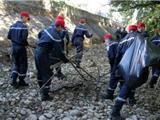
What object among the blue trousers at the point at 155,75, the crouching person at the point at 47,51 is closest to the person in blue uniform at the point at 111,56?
the crouching person at the point at 47,51

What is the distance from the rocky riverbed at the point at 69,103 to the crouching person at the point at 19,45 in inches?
15.9

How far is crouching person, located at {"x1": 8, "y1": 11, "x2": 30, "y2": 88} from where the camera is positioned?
10086 mm

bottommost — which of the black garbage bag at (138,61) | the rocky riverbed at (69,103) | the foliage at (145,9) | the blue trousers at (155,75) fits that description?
the rocky riverbed at (69,103)

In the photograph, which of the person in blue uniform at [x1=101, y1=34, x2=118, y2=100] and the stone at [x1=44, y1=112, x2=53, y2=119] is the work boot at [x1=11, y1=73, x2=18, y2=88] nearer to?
the person in blue uniform at [x1=101, y1=34, x2=118, y2=100]

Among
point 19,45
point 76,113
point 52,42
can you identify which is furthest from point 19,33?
point 76,113

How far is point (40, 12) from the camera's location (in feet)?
77.3

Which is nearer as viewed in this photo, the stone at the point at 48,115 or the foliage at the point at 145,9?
the stone at the point at 48,115

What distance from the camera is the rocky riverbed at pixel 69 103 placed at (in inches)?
314

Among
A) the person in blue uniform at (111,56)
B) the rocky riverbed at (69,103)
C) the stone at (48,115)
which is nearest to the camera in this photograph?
the stone at (48,115)

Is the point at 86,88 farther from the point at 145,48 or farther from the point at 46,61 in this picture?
the point at 145,48

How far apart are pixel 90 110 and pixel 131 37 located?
1964 mm

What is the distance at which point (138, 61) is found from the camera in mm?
7148

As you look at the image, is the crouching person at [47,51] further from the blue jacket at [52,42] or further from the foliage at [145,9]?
the foliage at [145,9]

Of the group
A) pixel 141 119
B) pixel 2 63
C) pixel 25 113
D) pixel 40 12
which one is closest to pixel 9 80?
pixel 2 63
